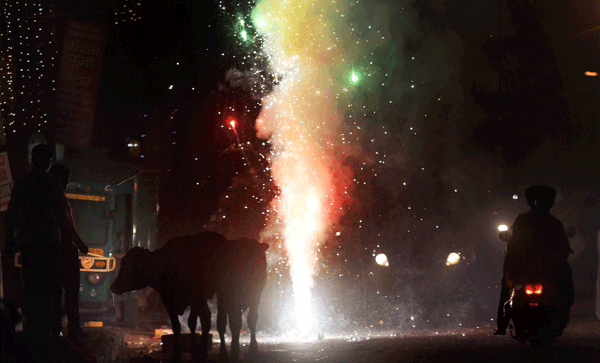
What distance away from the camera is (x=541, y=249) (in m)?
7.27

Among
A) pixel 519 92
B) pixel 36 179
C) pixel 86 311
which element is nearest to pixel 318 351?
pixel 36 179

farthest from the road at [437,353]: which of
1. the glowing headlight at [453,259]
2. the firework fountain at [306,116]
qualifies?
the glowing headlight at [453,259]

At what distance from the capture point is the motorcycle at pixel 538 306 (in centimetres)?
684

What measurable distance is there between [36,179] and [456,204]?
45.0ft

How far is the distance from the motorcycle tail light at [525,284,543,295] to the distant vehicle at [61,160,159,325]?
9.19 meters

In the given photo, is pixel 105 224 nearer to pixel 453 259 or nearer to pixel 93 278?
pixel 93 278

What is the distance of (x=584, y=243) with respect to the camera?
17.4 m

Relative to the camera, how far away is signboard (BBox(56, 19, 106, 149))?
1461 centimetres

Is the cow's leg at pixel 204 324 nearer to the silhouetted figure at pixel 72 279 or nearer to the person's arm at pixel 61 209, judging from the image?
the silhouetted figure at pixel 72 279

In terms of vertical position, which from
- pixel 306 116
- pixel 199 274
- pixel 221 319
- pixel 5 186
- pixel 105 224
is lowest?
pixel 221 319

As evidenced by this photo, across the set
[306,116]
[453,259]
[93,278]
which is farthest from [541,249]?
[306,116]

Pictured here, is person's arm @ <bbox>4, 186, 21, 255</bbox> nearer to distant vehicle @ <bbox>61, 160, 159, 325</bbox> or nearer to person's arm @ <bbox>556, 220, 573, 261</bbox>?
distant vehicle @ <bbox>61, 160, 159, 325</bbox>

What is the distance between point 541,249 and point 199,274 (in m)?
4.60

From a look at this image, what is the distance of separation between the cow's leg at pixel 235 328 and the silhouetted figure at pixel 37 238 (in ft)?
7.75
